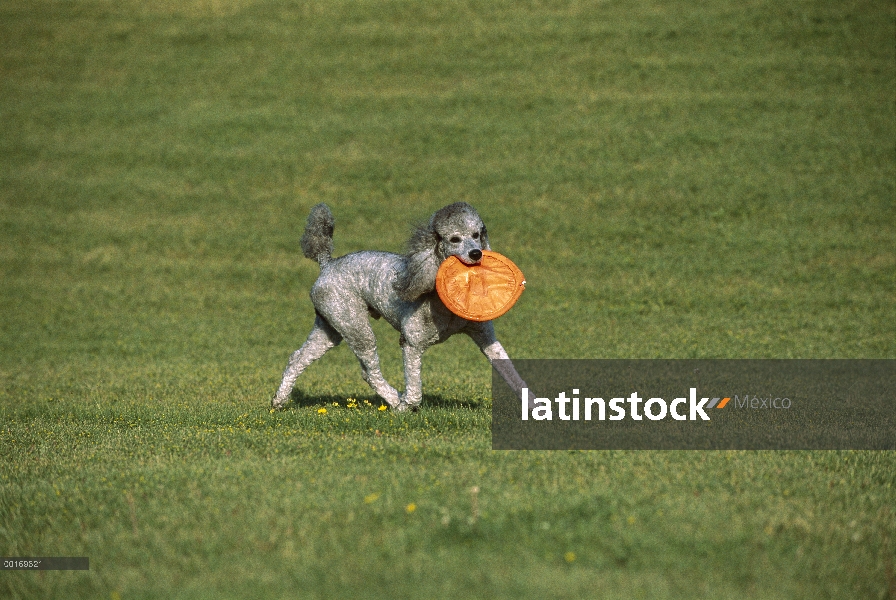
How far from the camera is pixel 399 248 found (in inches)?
584

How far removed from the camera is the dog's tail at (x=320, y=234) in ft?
35.1

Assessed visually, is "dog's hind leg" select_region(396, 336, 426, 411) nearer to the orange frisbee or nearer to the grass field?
the grass field

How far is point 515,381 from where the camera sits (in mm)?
9438

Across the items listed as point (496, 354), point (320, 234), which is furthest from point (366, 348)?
point (496, 354)

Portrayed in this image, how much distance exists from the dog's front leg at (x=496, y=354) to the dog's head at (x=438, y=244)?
0.66 metres

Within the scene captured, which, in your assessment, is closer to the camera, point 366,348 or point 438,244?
point 438,244

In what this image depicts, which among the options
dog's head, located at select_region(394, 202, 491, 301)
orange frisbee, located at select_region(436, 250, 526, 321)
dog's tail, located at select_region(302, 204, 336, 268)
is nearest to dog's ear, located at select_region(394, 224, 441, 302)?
dog's head, located at select_region(394, 202, 491, 301)

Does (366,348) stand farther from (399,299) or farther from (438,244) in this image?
(438,244)

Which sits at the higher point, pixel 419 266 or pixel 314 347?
pixel 419 266

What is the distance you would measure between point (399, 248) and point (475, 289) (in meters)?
5.90

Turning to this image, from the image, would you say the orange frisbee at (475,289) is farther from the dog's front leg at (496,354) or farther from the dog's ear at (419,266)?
the dog's front leg at (496,354)

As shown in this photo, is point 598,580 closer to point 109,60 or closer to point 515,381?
point 515,381

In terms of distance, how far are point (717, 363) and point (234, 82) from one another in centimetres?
2096

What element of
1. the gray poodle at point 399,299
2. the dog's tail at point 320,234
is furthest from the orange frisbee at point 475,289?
the dog's tail at point 320,234
